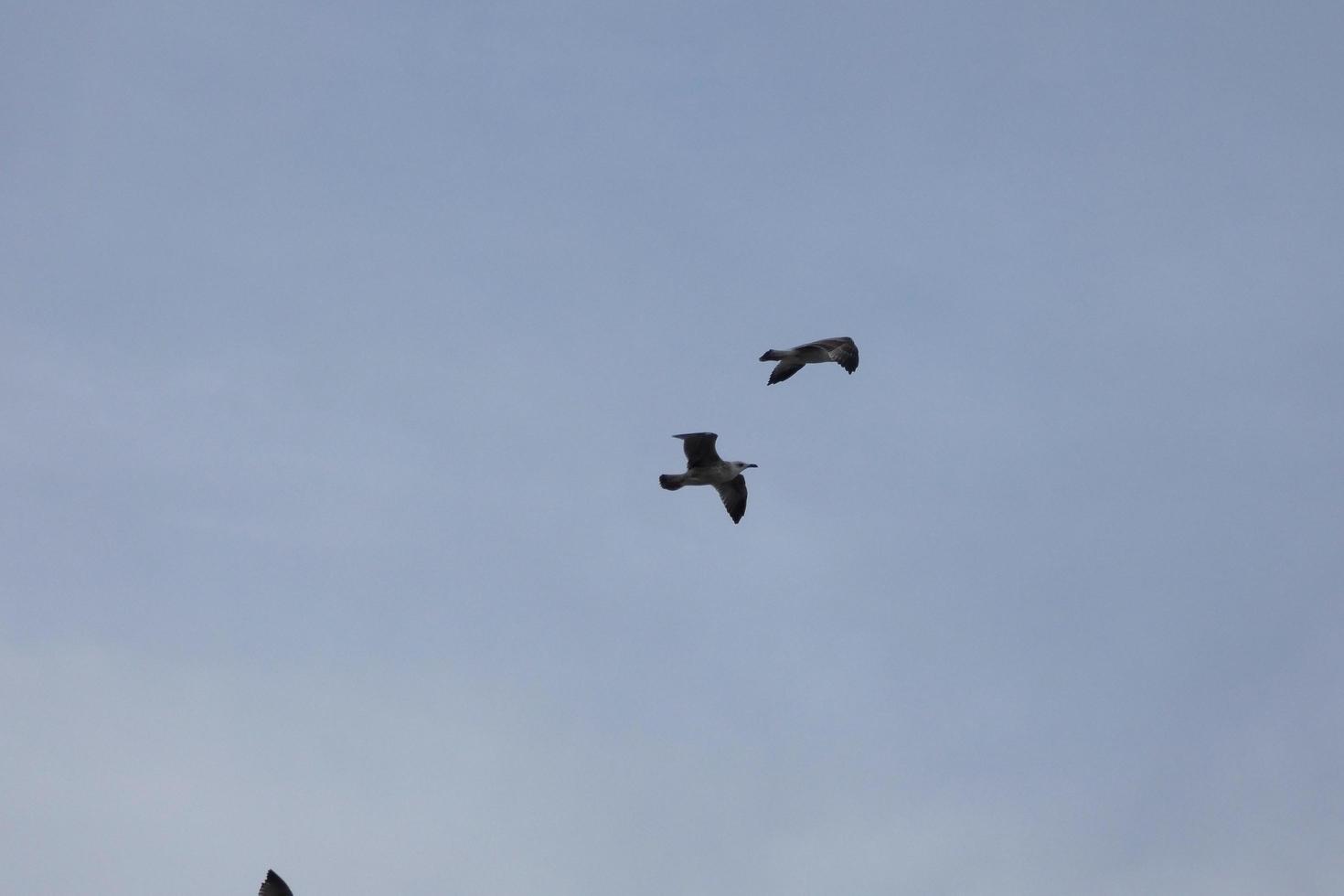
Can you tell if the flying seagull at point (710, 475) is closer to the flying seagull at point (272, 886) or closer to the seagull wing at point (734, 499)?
the seagull wing at point (734, 499)

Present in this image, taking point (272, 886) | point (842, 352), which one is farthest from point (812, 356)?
point (272, 886)

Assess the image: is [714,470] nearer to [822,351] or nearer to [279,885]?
[822,351]

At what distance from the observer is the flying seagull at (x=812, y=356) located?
40312 millimetres

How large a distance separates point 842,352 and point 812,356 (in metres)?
0.67

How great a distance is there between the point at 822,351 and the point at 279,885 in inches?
605

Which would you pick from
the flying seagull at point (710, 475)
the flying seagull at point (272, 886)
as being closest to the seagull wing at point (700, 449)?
the flying seagull at point (710, 475)

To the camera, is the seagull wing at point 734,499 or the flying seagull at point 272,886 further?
the seagull wing at point 734,499

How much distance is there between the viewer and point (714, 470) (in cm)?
4134

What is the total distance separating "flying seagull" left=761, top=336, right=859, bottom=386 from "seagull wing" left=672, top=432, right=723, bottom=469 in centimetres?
192

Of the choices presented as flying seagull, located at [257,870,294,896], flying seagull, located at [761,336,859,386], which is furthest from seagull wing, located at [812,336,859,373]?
flying seagull, located at [257,870,294,896]

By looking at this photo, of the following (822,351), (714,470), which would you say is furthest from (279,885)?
(822,351)

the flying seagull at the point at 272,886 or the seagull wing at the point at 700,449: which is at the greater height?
the seagull wing at the point at 700,449

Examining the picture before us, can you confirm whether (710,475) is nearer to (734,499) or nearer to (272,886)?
(734,499)

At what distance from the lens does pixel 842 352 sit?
4072 cm
